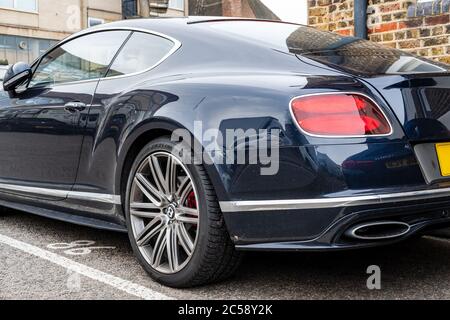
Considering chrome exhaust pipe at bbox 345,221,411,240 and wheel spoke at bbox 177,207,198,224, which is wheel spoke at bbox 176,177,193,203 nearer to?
wheel spoke at bbox 177,207,198,224

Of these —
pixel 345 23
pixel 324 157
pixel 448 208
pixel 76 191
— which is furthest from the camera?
pixel 345 23

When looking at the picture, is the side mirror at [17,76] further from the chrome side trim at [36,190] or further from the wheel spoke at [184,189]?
the wheel spoke at [184,189]

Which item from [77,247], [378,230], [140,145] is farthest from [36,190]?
[378,230]

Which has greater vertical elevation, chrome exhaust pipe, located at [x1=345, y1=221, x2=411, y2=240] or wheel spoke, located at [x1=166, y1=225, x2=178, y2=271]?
chrome exhaust pipe, located at [x1=345, y1=221, x2=411, y2=240]

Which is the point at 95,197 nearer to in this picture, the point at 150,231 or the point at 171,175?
the point at 150,231

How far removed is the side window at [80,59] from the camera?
12.6ft

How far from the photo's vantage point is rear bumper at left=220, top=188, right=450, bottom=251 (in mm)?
2604

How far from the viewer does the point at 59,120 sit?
3.82 metres

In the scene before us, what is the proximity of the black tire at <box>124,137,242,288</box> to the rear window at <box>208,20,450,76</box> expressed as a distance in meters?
0.78

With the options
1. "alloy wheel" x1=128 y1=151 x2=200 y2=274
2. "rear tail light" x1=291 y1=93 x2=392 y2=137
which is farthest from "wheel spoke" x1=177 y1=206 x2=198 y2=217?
"rear tail light" x1=291 y1=93 x2=392 y2=137

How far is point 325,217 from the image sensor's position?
263 centimetres
